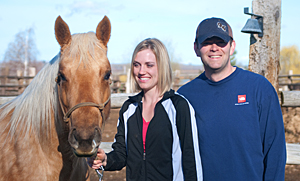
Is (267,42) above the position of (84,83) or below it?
above

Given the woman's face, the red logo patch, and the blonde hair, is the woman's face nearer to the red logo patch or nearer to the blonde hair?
the blonde hair

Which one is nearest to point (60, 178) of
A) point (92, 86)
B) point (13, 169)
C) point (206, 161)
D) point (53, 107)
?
point (13, 169)

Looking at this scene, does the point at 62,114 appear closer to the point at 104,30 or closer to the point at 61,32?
the point at 61,32

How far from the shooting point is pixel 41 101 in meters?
2.06

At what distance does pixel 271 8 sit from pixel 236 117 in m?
2.70

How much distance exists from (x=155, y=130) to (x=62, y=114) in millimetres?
762

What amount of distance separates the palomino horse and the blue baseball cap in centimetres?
72

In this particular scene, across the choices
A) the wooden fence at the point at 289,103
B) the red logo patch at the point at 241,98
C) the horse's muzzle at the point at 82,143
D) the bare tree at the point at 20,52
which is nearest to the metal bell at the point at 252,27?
the wooden fence at the point at 289,103

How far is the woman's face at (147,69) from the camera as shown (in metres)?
1.84

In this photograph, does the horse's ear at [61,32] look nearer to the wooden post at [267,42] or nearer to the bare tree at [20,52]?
the wooden post at [267,42]

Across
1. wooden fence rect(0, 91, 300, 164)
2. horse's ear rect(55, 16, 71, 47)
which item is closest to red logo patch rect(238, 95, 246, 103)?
horse's ear rect(55, 16, 71, 47)

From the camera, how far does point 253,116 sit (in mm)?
1717

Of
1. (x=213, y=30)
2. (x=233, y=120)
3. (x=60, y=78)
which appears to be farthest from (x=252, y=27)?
(x=60, y=78)

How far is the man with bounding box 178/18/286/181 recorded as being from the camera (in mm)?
1678
